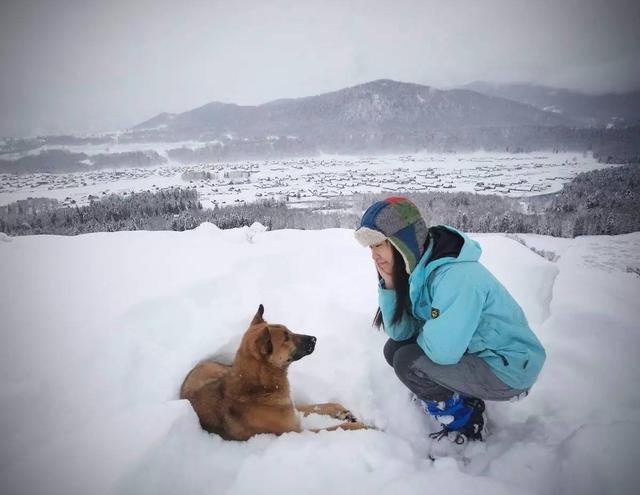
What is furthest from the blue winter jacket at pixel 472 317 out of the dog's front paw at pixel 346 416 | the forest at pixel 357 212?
the forest at pixel 357 212

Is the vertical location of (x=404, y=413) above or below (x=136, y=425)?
below

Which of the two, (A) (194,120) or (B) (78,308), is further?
(A) (194,120)

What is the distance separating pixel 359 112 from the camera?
588 ft

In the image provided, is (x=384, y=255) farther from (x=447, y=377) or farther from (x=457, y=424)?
(x=457, y=424)

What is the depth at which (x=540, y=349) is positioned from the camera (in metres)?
2.18

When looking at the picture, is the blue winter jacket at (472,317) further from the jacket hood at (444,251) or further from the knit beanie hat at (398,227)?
the knit beanie hat at (398,227)

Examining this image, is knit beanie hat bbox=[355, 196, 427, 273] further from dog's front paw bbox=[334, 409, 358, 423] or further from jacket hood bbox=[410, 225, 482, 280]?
dog's front paw bbox=[334, 409, 358, 423]

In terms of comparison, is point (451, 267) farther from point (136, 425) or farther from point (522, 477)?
point (136, 425)

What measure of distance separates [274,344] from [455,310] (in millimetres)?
1692

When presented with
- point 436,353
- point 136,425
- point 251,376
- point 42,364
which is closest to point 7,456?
point 136,425

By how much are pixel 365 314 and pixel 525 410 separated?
2.02 meters

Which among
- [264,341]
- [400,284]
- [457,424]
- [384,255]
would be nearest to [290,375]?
[264,341]

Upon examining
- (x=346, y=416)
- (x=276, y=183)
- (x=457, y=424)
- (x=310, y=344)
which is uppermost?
(x=276, y=183)

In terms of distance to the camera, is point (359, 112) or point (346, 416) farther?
point (359, 112)
